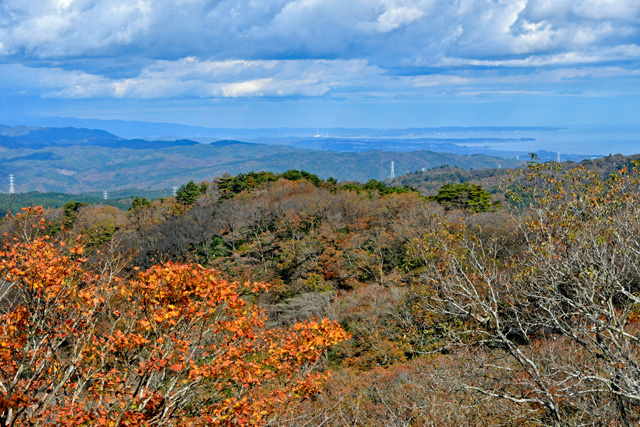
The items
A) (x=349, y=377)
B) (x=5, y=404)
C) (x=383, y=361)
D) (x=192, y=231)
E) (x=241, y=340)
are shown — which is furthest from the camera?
(x=192, y=231)

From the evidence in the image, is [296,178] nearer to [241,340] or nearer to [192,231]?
[192,231]

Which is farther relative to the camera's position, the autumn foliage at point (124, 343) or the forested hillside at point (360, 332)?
the forested hillside at point (360, 332)

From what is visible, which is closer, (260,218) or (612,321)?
(612,321)

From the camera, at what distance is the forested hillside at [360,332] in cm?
638

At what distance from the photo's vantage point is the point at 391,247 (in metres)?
36.6

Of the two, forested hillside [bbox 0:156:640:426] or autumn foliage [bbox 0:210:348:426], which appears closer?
autumn foliage [bbox 0:210:348:426]

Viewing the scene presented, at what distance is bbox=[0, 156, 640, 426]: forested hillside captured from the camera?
20.9ft

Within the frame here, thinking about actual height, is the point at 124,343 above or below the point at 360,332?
above

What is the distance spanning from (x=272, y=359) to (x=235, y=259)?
125 feet

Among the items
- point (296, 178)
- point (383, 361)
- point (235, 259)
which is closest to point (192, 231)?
point (235, 259)

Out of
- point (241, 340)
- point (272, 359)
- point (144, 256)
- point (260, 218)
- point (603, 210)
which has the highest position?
point (603, 210)

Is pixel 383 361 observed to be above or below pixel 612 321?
below

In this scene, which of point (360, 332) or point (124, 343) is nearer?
point (124, 343)

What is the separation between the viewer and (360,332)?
2625 cm
